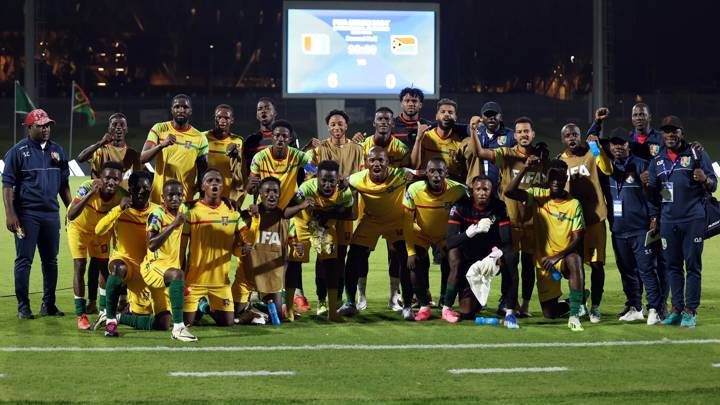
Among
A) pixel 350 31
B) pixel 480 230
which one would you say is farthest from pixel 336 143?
pixel 350 31

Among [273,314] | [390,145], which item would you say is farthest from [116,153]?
[390,145]

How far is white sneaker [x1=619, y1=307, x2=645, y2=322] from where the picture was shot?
40.5 feet

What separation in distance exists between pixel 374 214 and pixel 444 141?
1.25m

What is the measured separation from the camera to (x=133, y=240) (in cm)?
1177

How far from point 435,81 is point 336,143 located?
19235mm

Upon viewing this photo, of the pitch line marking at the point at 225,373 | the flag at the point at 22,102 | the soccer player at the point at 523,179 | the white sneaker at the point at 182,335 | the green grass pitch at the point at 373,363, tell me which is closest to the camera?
the green grass pitch at the point at 373,363

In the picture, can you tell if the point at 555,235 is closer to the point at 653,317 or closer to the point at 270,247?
the point at 653,317

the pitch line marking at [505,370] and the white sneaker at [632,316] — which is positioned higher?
the white sneaker at [632,316]

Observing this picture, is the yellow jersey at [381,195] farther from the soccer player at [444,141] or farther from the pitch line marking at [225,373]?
the pitch line marking at [225,373]

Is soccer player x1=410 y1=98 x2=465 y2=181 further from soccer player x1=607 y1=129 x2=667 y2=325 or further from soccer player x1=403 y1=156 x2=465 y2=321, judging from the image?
soccer player x1=607 y1=129 x2=667 y2=325

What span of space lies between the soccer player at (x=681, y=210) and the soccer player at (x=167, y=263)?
4.43m

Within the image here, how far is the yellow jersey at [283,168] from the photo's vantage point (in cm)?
1299

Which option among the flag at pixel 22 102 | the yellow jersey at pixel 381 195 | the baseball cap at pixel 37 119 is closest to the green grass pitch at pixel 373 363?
the yellow jersey at pixel 381 195

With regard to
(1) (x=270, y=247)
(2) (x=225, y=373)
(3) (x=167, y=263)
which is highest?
(1) (x=270, y=247)
